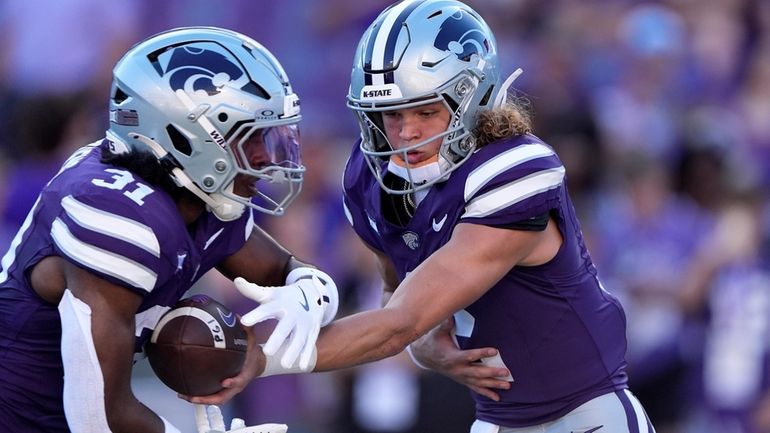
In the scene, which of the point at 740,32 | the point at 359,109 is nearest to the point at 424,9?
the point at 359,109

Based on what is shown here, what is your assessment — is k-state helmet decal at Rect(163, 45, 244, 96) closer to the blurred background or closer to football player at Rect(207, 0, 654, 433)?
football player at Rect(207, 0, 654, 433)

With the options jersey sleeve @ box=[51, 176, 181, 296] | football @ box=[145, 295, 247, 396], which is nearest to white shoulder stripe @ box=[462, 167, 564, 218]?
football @ box=[145, 295, 247, 396]

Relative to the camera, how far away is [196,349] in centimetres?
333

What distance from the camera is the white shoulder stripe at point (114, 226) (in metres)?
3.21

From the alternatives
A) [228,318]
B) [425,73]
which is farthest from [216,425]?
[425,73]

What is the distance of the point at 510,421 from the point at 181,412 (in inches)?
105

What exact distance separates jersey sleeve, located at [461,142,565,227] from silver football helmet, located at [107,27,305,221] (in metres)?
0.54

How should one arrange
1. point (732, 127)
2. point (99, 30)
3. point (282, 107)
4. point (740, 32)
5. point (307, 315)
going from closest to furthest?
point (307, 315) → point (282, 107) → point (99, 30) → point (732, 127) → point (740, 32)

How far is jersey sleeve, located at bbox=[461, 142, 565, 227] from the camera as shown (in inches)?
137

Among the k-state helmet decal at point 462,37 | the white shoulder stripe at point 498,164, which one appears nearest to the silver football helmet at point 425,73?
the k-state helmet decal at point 462,37

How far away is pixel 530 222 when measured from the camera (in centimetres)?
351

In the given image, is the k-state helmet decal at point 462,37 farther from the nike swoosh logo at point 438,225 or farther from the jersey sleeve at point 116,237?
the jersey sleeve at point 116,237

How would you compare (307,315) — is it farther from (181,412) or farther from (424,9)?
(181,412)

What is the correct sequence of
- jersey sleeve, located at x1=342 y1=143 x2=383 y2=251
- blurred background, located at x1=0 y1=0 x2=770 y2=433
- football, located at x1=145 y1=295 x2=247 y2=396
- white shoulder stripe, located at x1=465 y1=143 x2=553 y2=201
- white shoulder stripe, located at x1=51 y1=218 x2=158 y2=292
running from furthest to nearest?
1. blurred background, located at x1=0 y1=0 x2=770 y2=433
2. jersey sleeve, located at x1=342 y1=143 x2=383 y2=251
3. white shoulder stripe, located at x1=465 y1=143 x2=553 y2=201
4. football, located at x1=145 y1=295 x2=247 y2=396
5. white shoulder stripe, located at x1=51 y1=218 x2=158 y2=292
